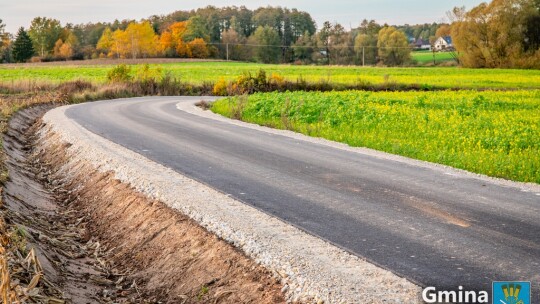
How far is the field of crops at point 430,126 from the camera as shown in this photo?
1346 cm

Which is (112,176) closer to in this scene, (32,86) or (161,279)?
(161,279)

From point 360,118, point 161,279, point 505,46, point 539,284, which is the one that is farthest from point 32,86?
point 505,46

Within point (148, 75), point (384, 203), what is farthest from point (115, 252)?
point (148, 75)

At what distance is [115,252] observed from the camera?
9.43 metres

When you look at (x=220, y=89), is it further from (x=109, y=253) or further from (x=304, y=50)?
(x=304, y=50)

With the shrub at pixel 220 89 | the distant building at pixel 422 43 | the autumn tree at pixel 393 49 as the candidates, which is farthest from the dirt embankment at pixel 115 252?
the distant building at pixel 422 43

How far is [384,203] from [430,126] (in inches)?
419

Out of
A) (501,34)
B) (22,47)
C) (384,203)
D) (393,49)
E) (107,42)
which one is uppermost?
(107,42)

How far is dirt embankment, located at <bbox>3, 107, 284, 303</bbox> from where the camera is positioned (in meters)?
6.82

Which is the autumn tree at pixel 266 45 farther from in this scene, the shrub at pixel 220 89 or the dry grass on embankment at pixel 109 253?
the dry grass on embankment at pixel 109 253

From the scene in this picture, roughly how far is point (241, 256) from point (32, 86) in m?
39.2

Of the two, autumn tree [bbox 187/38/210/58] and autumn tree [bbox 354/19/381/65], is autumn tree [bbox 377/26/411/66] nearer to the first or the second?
autumn tree [bbox 354/19/381/65]

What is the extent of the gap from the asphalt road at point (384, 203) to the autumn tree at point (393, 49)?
324 feet

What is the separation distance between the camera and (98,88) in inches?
1663
